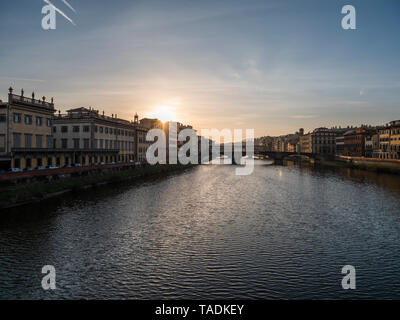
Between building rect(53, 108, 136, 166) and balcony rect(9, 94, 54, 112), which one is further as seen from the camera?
building rect(53, 108, 136, 166)

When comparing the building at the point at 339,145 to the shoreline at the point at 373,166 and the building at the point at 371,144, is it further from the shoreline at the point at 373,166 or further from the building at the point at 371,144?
the shoreline at the point at 373,166

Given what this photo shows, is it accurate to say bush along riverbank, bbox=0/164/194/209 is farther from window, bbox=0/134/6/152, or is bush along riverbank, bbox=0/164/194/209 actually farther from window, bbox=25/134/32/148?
window, bbox=0/134/6/152

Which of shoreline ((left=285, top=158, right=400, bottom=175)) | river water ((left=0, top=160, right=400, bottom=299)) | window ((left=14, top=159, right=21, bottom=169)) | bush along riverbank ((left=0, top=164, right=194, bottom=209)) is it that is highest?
window ((left=14, top=159, right=21, bottom=169))

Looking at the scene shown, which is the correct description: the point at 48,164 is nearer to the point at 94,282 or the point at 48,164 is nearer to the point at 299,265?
the point at 94,282

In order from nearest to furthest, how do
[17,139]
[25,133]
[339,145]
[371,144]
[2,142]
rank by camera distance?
[2,142]
[17,139]
[25,133]
[371,144]
[339,145]

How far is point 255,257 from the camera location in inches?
948

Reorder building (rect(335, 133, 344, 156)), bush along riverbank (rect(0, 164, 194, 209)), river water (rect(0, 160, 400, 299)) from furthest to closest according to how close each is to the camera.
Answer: building (rect(335, 133, 344, 156)), bush along riverbank (rect(0, 164, 194, 209)), river water (rect(0, 160, 400, 299))

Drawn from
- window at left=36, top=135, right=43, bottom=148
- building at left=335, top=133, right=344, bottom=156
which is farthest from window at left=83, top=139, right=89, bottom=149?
building at left=335, top=133, right=344, bottom=156

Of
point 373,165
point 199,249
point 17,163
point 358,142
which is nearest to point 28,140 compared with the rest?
point 17,163

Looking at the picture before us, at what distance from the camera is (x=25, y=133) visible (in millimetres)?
54625
